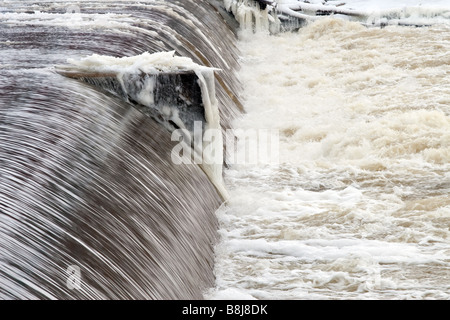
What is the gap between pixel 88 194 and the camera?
Result: 16.1 ft

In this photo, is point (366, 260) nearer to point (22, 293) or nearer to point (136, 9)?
point (22, 293)

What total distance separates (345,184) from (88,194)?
10.3ft

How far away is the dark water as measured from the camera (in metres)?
4.18

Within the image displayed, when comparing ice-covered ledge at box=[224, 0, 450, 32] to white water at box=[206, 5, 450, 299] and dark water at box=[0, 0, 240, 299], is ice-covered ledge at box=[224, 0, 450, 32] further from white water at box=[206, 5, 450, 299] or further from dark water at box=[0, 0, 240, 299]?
dark water at box=[0, 0, 240, 299]

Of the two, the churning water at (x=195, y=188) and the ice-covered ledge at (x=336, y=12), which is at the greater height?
the ice-covered ledge at (x=336, y=12)

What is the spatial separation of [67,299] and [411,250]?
116 inches

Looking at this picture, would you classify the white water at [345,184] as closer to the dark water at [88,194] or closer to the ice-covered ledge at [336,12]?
Result: the dark water at [88,194]

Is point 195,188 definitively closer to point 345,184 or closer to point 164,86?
point 164,86

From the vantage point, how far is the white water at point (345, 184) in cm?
558

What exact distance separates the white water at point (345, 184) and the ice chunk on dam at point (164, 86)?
0.84m

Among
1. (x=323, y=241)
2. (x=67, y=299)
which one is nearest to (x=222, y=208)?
(x=323, y=241)

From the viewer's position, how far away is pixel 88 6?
10562 mm

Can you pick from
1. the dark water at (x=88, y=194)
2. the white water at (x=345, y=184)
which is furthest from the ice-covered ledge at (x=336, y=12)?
the dark water at (x=88, y=194)

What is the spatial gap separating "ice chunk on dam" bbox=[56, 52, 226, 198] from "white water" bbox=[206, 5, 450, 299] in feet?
2.76
